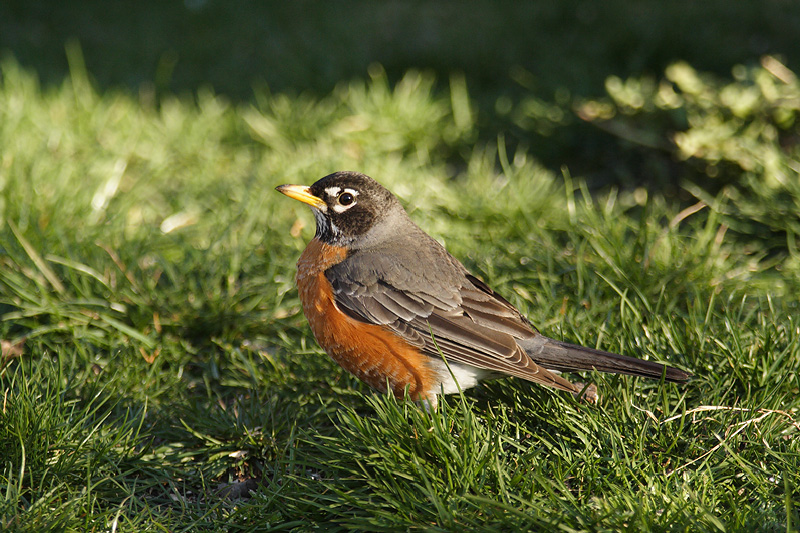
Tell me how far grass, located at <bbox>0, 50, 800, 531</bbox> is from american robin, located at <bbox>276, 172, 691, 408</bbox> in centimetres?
19

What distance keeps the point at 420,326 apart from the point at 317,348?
2.55 ft

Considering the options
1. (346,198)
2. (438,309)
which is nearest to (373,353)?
(438,309)

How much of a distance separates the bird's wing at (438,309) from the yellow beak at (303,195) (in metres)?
0.43

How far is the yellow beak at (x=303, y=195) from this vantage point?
159 inches

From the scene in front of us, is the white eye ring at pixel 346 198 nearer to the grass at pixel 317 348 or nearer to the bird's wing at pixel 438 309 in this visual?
the bird's wing at pixel 438 309

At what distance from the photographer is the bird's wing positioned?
3361 mm

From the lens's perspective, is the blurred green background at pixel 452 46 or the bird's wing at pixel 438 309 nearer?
the bird's wing at pixel 438 309

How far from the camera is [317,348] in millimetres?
4047

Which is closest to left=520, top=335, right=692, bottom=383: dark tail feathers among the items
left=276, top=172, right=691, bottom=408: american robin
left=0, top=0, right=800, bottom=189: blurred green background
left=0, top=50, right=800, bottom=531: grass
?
left=276, top=172, right=691, bottom=408: american robin

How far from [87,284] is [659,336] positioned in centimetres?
321

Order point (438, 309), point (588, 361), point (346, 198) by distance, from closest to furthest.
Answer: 1. point (588, 361)
2. point (438, 309)
3. point (346, 198)

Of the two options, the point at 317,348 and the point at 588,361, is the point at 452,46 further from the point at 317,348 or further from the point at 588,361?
the point at 588,361

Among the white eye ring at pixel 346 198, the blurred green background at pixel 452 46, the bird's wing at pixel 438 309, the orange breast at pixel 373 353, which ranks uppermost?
the white eye ring at pixel 346 198

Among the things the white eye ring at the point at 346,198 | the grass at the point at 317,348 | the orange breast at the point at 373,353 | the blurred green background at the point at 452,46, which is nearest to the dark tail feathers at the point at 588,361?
the grass at the point at 317,348
